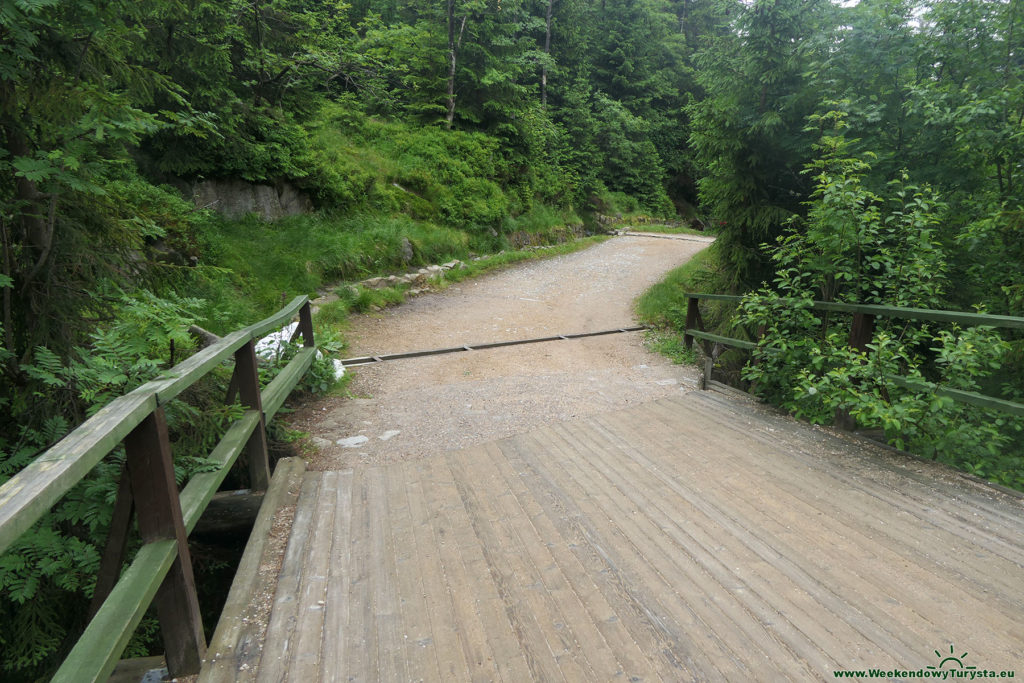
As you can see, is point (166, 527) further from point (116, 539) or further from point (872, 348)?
point (872, 348)

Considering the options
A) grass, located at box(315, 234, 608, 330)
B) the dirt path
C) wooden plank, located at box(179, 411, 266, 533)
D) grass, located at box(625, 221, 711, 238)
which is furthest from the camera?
grass, located at box(625, 221, 711, 238)

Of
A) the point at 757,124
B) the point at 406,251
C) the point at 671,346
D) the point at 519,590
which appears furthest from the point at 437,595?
the point at 406,251

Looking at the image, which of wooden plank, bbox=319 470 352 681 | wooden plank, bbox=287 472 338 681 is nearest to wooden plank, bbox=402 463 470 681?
wooden plank, bbox=319 470 352 681

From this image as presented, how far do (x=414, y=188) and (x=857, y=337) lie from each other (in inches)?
470

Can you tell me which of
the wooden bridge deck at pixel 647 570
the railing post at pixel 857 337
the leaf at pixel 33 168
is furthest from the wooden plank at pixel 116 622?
the railing post at pixel 857 337

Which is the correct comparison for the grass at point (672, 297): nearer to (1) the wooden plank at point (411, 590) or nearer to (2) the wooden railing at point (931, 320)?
(2) the wooden railing at point (931, 320)

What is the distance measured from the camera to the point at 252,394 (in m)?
3.65

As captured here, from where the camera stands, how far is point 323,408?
581cm

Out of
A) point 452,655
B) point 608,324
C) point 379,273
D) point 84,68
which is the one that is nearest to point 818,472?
point 452,655

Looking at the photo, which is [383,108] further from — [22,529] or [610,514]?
[22,529]

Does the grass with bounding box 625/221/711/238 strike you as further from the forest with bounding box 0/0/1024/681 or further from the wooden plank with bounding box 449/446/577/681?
the wooden plank with bounding box 449/446/577/681

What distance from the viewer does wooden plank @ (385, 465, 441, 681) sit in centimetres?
217

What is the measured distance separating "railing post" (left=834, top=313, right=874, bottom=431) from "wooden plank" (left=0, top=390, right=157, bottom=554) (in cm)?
479

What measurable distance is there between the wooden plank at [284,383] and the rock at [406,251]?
6411mm
